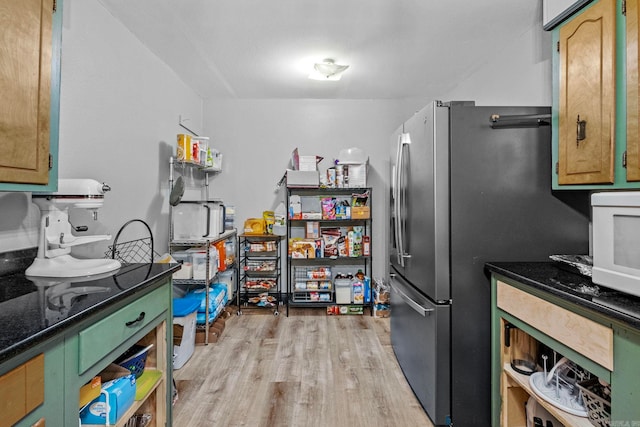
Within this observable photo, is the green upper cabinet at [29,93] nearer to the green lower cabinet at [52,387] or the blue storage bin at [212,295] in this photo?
the green lower cabinet at [52,387]

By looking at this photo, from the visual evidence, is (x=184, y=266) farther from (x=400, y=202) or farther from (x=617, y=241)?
(x=617, y=241)

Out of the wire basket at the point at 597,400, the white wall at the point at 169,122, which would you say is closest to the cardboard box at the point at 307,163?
the white wall at the point at 169,122

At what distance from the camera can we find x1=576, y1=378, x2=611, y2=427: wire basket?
1.05 meters

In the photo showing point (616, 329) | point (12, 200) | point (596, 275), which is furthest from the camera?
point (12, 200)

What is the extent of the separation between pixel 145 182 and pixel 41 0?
4.96 feet

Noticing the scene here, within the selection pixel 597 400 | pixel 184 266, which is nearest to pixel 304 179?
pixel 184 266

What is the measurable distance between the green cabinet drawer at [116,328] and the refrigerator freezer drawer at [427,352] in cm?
135

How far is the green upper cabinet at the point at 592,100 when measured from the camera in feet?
4.14

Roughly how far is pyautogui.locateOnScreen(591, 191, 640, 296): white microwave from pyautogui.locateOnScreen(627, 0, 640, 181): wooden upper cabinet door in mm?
265

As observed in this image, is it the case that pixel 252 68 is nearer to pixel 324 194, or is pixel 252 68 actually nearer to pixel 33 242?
pixel 324 194

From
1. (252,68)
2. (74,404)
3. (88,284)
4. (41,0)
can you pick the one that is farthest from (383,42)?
(74,404)

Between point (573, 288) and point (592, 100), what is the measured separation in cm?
85

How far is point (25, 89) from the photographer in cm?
109

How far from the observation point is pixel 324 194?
383cm
